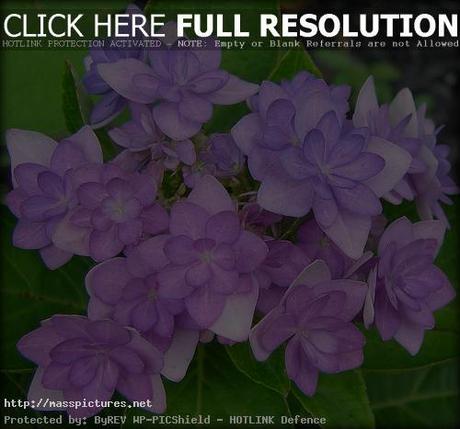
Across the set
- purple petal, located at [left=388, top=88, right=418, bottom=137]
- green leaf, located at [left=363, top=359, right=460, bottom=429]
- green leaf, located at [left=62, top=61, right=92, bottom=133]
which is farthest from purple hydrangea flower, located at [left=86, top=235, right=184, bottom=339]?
green leaf, located at [left=363, top=359, right=460, bottom=429]

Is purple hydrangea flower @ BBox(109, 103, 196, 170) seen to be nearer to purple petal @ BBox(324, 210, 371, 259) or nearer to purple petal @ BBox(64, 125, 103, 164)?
purple petal @ BBox(64, 125, 103, 164)

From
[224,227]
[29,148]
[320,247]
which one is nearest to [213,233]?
[224,227]

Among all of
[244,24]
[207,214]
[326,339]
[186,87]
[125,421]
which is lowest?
[125,421]

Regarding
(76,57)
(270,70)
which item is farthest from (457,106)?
(76,57)

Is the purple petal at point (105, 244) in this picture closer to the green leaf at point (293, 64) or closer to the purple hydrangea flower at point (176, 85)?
the purple hydrangea flower at point (176, 85)

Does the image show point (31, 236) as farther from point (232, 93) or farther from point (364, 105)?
point (364, 105)

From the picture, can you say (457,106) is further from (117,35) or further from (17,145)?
(17,145)

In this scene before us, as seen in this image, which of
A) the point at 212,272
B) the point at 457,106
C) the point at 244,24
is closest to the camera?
the point at 212,272
